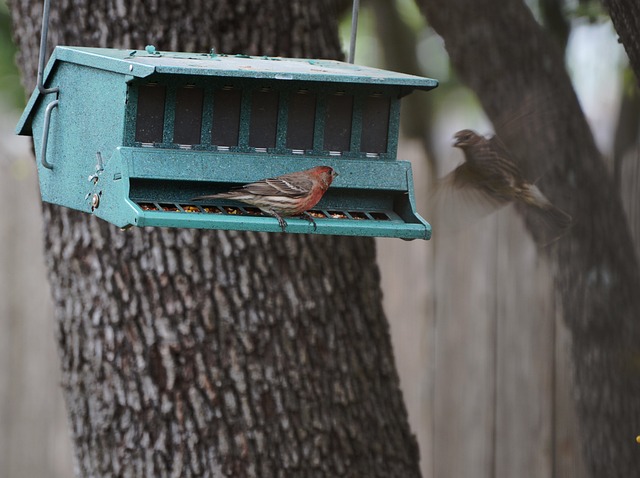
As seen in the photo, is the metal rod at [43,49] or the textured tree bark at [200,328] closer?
the metal rod at [43,49]

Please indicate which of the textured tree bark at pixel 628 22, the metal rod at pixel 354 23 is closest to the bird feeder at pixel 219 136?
the metal rod at pixel 354 23

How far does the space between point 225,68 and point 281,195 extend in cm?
39

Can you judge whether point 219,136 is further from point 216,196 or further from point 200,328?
point 200,328

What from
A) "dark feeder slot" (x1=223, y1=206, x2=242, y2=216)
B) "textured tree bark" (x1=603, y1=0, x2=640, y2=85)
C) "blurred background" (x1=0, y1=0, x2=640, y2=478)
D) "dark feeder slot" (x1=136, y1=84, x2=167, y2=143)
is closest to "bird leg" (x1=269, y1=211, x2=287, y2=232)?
"dark feeder slot" (x1=223, y1=206, x2=242, y2=216)

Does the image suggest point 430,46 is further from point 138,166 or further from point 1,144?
point 138,166

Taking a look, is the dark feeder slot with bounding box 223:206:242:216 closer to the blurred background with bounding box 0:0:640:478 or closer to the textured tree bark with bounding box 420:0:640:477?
the textured tree bark with bounding box 420:0:640:477

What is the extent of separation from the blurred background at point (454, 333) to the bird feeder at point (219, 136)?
9.89 feet

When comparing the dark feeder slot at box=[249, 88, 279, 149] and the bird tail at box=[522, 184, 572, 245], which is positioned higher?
the dark feeder slot at box=[249, 88, 279, 149]

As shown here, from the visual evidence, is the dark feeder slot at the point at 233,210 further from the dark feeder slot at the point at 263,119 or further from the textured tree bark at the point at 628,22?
the textured tree bark at the point at 628,22

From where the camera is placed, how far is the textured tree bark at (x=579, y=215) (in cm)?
511

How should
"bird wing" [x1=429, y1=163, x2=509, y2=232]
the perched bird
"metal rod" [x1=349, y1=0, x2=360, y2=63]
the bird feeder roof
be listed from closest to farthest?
the bird feeder roof
"metal rod" [x1=349, y1=0, x2=360, y2=63]
the perched bird
"bird wing" [x1=429, y1=163, x2=509, y2=232]

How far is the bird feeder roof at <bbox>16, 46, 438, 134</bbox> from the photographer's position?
2834 mm

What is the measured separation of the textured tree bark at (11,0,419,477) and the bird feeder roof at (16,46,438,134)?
0.84 metres

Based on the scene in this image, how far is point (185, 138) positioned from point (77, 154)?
42 cm
